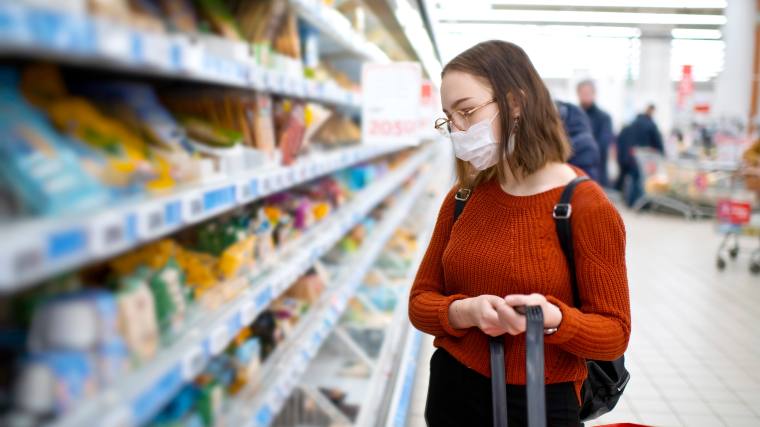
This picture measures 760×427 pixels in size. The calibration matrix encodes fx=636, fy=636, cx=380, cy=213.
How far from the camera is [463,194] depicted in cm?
160

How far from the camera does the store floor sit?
10.5 ft

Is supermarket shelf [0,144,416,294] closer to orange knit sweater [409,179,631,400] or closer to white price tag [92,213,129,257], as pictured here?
white price tag [92,213,129,257]

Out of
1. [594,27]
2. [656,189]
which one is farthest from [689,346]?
[594,27]

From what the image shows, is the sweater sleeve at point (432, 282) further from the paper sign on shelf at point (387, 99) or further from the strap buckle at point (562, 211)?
the paper sign on shelf at point (387, 99)

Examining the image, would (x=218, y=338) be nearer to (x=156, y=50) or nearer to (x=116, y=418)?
(x=116, y=418)

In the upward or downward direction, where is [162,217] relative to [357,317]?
upward

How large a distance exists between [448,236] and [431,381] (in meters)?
0.38

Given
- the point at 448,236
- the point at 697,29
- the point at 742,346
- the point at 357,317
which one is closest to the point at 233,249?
the point at 448,236

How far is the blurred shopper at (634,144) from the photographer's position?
1080 centimetres

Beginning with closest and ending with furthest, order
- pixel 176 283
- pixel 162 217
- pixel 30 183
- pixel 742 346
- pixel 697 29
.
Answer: pixel 30 183 → pixel 162 217 → pixel 176 283 → pixel 742 346 → pixel 697 29

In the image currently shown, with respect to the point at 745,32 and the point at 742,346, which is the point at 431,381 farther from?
the point at 745,32

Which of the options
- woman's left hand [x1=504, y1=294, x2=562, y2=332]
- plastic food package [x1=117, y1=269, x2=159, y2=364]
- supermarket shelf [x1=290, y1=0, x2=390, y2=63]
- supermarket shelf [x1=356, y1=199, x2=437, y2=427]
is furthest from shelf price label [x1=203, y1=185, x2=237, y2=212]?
supermarket shelf [x1=356, y1=199, x2=437, y2=427]

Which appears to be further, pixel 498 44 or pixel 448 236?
pixel 448 236

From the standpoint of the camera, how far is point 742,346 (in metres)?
4.16
